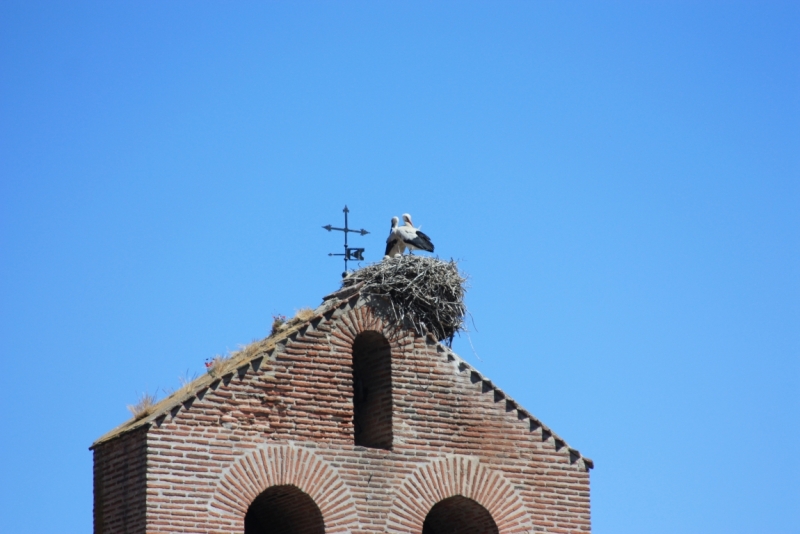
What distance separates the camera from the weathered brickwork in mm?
26234

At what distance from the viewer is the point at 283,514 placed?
27750mm

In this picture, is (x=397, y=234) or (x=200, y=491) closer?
(x=200, y=491)

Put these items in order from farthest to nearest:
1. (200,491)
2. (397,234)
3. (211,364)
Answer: (397,234)
(211,364)
(200,491)

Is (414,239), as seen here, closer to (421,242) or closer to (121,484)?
(421,242)

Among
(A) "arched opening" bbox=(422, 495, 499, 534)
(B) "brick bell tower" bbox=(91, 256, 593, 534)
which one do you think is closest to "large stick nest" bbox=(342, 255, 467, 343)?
(B) "brick bell tower" bbox=(91, 256, 593, 534)

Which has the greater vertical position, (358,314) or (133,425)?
(358,314)

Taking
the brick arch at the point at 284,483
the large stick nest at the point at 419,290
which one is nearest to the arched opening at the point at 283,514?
the brick arch at the point at 284,483

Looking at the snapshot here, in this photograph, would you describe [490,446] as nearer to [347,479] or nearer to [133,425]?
[347,479]

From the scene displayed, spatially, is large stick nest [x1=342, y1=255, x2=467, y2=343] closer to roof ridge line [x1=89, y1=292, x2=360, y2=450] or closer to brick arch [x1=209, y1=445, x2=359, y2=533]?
roof ridge line [x1=89, y1=292, x2=360, y2=450]

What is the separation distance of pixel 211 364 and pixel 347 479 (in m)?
2.73

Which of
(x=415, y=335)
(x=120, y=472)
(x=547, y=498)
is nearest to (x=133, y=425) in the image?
(x=120, y=472)

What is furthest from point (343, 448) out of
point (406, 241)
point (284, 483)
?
point (406, 241)

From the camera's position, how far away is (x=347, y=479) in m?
27.3

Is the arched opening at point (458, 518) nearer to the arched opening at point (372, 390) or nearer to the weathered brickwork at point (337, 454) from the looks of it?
the weathered brickwork at point (337, 454)
